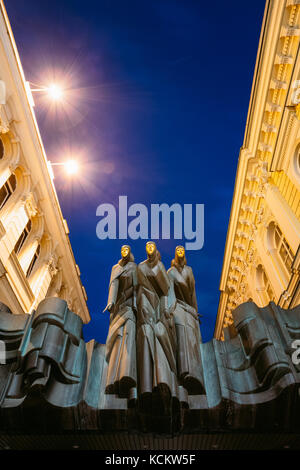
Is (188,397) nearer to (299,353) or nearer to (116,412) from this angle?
(116,412)

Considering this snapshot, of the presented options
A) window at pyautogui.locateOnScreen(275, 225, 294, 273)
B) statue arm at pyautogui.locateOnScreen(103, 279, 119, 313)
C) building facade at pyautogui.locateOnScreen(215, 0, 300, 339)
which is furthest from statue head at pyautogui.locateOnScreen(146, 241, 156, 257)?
window at pyautogui.locateOnScreen(275, 225, 294, 273)

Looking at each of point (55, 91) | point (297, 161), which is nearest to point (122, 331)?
point (297, 161)

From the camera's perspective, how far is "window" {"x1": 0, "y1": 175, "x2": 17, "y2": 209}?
1507cm

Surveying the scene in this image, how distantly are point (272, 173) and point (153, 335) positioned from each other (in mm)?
13469

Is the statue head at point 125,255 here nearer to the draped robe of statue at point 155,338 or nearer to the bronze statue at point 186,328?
the draped robe of statue at point 155,338

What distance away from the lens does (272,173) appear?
15.8m

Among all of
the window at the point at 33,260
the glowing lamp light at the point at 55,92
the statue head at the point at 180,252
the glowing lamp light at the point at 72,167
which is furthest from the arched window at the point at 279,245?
the glowing lamp light at the point at 55,92

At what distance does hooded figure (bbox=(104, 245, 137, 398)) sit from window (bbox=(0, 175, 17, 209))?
10.4 meters

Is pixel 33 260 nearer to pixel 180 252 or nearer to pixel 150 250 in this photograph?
pixel 150 250

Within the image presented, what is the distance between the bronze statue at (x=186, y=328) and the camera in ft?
16.0

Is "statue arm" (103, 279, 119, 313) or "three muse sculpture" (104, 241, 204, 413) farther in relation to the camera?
"statue arm" (103, 279, 119, 313)

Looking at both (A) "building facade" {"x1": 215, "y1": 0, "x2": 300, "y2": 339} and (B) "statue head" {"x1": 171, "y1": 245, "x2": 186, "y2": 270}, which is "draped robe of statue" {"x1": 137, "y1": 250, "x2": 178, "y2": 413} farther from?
(A) "building facade" {"x1": 215, "y1": 0, "x2": 300, "y2": 339}
